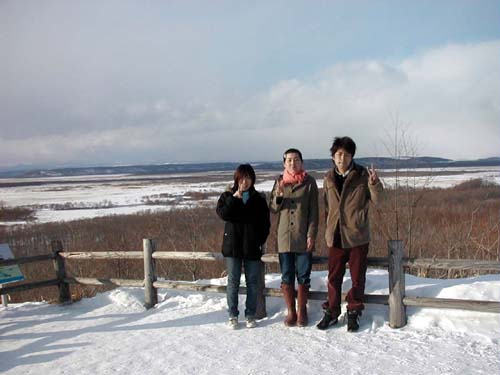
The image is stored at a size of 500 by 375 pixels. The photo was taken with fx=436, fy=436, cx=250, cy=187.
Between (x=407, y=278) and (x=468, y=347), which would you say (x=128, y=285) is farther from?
(x=468, y=347)

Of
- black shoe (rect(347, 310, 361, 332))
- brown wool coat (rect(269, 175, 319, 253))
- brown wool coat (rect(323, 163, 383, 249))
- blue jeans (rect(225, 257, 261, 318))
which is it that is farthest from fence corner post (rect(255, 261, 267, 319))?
brown wool coat (rect(323, 163, 383, 249))

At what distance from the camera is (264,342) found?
4859 millimetres

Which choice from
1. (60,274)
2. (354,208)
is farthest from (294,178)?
(60,274)

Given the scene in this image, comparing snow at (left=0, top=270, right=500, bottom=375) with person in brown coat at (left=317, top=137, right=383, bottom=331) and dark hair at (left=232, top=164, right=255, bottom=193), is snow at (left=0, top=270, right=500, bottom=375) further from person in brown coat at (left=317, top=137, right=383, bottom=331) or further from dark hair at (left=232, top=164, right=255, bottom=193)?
dark hair at (left=232, top=164, right=255, bottom=193)

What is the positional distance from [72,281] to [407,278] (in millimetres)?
5110

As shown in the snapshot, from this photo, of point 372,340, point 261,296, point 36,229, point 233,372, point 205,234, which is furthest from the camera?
point 36,229

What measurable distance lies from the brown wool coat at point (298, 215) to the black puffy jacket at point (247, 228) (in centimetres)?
21

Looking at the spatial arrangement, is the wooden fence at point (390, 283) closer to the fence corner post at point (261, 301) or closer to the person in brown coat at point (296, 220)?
the fence corner post at point (261, 301)

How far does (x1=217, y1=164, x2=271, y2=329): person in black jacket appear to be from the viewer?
5121mm

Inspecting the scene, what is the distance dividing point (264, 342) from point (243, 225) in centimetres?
134

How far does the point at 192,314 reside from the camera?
5.95m

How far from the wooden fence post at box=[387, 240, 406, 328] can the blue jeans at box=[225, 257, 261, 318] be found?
1.58 metres

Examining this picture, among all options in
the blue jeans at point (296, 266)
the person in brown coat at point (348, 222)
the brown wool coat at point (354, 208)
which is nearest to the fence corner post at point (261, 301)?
the blue jeans at point (296, 266)

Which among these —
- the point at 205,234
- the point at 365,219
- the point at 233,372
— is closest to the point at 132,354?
the point at 233,372
